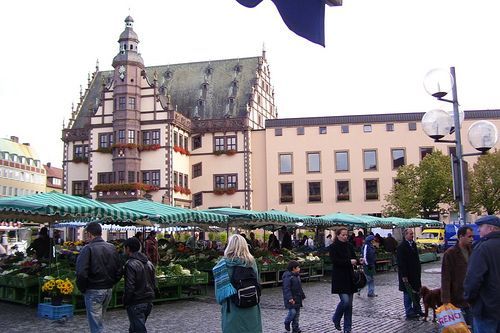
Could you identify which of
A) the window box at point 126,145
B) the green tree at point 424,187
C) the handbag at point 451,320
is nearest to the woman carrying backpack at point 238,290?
the handbag at point 451,320

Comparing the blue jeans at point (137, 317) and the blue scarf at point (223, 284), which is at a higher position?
the blue scarf at point (223, 284)

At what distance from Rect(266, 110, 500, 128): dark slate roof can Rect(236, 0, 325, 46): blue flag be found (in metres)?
53.1

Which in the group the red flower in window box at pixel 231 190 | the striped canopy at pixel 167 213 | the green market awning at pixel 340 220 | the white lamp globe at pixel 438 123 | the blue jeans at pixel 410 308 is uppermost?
the red flower in window box at pixel 231 190

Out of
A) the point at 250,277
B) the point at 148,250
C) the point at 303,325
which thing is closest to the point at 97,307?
the point at 250,277

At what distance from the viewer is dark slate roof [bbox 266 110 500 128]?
53719mm

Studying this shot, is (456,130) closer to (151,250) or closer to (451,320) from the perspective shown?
(451,320)

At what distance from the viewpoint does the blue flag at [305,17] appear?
2495mm

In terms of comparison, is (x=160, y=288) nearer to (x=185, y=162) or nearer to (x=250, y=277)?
(x=250, y=277)

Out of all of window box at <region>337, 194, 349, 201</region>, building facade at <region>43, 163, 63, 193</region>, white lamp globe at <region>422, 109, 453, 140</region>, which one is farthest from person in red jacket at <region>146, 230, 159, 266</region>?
building facade at <region>43, 163, 63, 193</region>

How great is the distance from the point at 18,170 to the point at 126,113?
47.2 m

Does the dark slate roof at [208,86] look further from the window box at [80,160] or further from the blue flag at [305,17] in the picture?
the blue flag at [305,17]

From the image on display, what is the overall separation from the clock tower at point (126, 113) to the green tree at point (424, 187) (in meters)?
23.4

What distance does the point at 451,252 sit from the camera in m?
8.09

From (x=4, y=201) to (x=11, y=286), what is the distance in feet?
7.94
